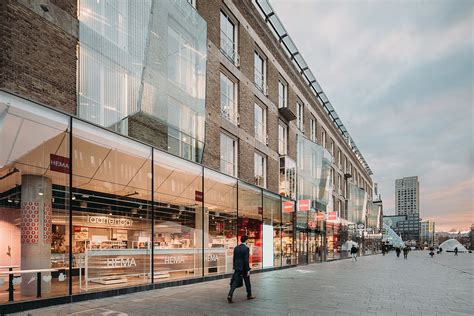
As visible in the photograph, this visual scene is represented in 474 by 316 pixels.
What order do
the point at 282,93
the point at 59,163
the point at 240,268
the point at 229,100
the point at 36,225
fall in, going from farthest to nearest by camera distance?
the point at 282,93 < the point at 229,100 < the point at 240,268 < the point at 59,163 < the point at 36,225

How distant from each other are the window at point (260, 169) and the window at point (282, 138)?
9.96 feet

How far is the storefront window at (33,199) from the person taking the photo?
885cm

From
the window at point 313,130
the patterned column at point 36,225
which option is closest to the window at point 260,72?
the window at point 313,130

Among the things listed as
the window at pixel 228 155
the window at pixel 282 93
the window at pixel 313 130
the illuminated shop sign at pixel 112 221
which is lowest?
the illuminated shop sign at pixel 112 221

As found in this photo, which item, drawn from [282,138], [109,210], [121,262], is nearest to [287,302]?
[121,262]

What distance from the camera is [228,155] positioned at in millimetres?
19953

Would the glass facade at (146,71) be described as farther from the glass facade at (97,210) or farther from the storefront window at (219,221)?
the storefront window at (219,221)

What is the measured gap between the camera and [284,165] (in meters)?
26.6

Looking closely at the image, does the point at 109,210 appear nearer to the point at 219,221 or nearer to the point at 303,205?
the point at 219,221

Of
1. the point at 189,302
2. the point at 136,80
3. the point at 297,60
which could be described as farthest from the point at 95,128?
the point at 297,60

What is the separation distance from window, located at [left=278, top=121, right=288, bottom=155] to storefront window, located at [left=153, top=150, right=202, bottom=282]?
1231 cm

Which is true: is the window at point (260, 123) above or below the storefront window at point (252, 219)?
above

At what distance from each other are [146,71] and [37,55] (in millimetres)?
4106

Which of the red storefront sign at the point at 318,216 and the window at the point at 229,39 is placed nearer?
the window at the point at 229,39
